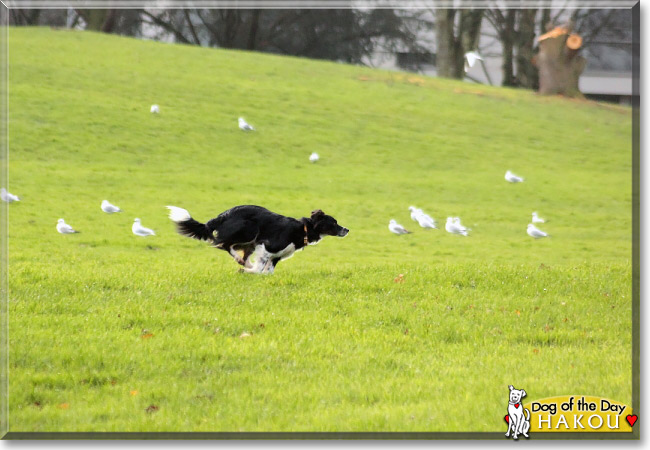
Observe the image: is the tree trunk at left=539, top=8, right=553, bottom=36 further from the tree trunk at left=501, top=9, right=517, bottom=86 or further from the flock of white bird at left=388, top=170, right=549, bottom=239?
the flock of white bird at left=388, top=170, right=549, bottom=239

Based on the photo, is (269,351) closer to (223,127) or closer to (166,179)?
(166,179)

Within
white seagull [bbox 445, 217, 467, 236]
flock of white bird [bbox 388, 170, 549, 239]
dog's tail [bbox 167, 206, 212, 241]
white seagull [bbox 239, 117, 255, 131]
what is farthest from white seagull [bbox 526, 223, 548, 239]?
dog's tail [bbox 167, 206, 212, 241]

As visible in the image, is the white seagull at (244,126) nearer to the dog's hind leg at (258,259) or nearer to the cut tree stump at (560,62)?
the cut tree stump at (560,62)

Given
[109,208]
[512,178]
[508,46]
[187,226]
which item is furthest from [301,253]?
[508,46]

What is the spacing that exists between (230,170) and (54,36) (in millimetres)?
13824

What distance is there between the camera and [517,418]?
6977 mm

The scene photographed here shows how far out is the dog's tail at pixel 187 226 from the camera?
10.4 meters

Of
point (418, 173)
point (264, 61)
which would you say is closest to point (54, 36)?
point (264, 61)

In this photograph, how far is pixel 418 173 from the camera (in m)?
30.6

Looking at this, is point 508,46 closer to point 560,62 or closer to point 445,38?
point 560,62

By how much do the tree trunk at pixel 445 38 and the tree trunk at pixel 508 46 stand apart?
1.97 meters

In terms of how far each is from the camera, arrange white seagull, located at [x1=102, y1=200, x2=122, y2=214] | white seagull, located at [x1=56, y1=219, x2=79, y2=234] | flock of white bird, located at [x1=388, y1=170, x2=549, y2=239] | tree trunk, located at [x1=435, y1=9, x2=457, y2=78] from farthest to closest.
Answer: tree trunk, located at [x1=435, y1=9, x2=457, y2=78], flock of white bird, located at [x1=388, y1=170, x2=549, y2=239], white seagull, located at [x1=102, y1=200, x2=122, y2=214], white seagull, located at [x1=56, y1=219, x2=79, y2=234]

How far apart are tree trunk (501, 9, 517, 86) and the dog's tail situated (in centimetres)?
1723

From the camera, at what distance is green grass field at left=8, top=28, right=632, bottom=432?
297 inches
